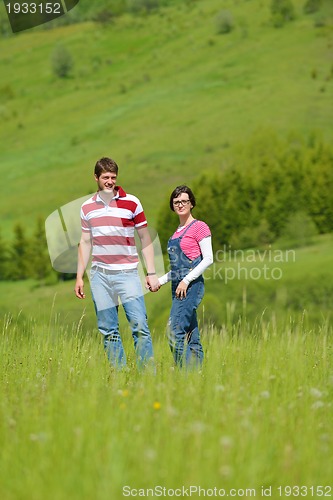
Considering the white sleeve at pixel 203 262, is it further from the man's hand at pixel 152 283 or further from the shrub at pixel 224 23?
the shrub at pixel 224 23

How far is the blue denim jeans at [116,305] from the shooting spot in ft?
19.6

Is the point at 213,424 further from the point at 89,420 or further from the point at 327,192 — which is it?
the point at 327,192

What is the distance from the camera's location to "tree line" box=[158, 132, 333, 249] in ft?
157

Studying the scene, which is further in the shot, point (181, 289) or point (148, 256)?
point (148, 256)

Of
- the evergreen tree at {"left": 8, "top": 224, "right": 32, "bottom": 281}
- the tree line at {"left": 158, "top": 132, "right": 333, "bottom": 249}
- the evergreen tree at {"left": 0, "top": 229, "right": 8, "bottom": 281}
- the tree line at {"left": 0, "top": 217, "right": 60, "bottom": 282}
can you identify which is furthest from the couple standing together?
the evergreen tree at {"left": 0, "top": 229, "right": 8, "bottom": 281}

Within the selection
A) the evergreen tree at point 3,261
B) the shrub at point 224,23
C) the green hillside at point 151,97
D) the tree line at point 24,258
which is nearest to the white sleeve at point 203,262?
the green hillside at point 151,97

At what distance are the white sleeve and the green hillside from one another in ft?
154

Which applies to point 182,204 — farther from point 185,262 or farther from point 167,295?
point 167,295

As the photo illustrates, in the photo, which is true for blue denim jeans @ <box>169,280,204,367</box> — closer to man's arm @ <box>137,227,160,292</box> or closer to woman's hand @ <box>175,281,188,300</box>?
woman's hand @ <box>175,281,188,300</box>

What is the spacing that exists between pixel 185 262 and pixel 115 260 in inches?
21.2

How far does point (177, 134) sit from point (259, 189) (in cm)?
1847

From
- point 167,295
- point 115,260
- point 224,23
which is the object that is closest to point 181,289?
point 115,260

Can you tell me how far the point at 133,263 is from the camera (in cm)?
606

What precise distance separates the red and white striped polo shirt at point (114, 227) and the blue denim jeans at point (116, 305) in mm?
103
